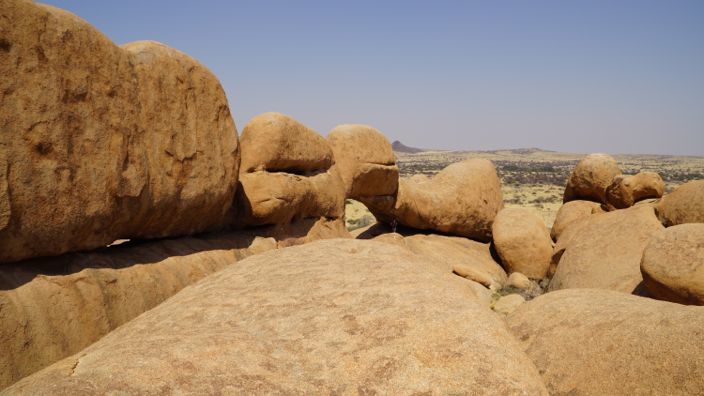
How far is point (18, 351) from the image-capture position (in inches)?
155

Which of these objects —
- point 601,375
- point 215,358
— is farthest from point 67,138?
point 601,375

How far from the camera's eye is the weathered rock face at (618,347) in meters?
3.22

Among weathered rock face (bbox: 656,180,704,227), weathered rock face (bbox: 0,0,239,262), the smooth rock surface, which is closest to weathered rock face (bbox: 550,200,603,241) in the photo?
weathered rock face (bbox: 656,180,704,227)

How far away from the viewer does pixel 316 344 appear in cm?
346

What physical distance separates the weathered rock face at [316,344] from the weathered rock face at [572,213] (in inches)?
389

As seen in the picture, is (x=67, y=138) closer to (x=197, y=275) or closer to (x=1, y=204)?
(x=1, y=204)

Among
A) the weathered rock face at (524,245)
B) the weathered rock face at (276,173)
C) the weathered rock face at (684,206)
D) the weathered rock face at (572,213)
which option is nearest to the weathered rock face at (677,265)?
the weathered rock face at (684,206)

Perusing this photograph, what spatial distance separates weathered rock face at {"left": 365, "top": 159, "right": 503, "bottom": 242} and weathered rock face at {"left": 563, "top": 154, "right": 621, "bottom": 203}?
7.26ft

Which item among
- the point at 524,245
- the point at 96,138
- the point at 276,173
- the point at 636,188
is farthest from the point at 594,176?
the point at 96,138

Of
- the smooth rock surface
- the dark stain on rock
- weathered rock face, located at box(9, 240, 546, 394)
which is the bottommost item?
the smooth rock surface

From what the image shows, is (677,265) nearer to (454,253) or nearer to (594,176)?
(454,253)

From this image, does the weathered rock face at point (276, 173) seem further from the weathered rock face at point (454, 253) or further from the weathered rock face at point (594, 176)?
the weathered rock face at point (594, 176)

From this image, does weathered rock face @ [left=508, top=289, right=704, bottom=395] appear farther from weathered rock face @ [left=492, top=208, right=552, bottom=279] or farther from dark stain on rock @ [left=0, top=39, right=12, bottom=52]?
weathered rock face @ [left=492, top=208, right=552, bottom=279]

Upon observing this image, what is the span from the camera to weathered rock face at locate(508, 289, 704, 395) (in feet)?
10.6
